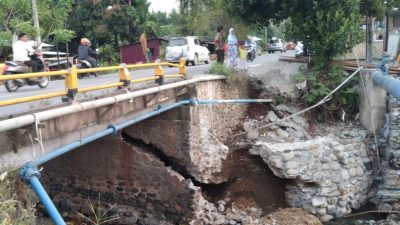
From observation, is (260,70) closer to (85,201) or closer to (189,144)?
(189,144)

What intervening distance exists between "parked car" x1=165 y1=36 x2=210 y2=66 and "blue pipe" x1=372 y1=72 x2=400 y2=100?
1117 cm

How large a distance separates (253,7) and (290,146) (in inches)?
231

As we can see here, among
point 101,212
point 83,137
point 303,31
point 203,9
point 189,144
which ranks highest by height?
point 203,9

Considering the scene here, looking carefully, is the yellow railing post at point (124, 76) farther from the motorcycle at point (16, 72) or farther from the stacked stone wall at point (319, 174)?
the stacked stone wall at point (319, 174)

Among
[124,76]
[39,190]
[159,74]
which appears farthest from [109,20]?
[39,190]

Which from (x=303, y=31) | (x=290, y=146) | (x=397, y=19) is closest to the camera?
(x=290, y=146)

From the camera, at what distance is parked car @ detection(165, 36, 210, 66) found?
22.7m

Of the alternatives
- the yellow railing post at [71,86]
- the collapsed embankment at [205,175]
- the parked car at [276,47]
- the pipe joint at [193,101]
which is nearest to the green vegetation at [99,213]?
the collapsed embankment at [205,175]

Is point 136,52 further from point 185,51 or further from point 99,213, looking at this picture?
point 99,213

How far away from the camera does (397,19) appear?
21625 mm

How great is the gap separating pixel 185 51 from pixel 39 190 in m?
19.0

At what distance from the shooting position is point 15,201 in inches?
187

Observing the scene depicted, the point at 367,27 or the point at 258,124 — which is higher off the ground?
the point at 367,27

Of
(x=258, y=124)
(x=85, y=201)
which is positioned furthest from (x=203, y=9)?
(x=85, y=201)
